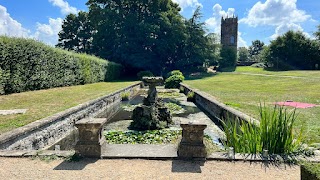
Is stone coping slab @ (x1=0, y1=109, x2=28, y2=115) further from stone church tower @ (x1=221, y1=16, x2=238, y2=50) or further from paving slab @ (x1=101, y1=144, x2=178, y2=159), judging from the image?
stone church tower @ (x1=221, y1=16, x2=238, y2=50)

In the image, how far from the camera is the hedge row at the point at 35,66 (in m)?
10.4

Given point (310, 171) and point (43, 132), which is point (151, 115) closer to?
point (43, 132)

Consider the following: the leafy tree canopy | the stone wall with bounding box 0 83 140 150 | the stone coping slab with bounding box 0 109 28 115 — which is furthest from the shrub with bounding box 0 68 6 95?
the leafy tree canopy

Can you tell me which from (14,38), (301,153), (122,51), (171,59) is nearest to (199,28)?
(171,59)

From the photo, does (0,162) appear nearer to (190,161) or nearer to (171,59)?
(190,161)

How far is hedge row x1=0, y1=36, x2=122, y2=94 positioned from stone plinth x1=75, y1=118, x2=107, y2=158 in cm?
772

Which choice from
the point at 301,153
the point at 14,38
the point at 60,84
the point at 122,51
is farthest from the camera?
the point at 122,51

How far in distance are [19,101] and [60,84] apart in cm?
684

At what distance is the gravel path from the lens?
10.7 feet

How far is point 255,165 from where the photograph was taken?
361 cm

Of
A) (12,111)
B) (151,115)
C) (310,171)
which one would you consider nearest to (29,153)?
(12,111)

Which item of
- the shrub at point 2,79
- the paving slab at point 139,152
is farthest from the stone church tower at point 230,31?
Answer: the paving slab at point 139,152

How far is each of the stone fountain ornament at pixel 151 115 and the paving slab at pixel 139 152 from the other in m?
3.10

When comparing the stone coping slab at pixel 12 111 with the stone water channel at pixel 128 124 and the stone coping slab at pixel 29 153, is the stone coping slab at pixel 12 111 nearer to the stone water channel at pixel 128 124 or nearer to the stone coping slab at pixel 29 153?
the stone water channel at pixel 128 124
